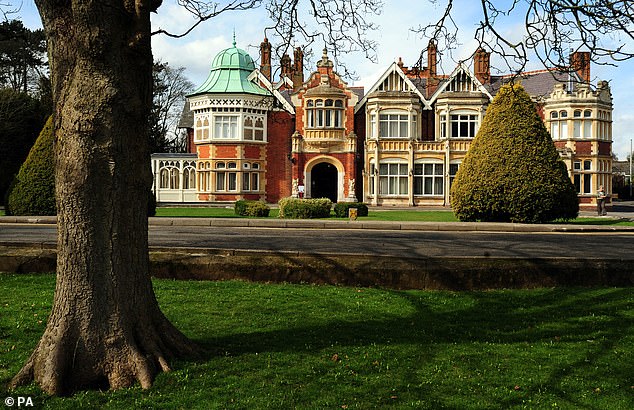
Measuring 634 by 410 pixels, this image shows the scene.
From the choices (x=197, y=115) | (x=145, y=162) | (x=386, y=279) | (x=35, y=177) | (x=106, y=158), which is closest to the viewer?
(x=106, y=158)

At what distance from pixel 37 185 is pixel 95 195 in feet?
71.4

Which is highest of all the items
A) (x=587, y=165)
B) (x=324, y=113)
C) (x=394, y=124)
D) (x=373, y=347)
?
(x=324, y=113)

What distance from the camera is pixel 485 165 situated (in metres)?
25.3

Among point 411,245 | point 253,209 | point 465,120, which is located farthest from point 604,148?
point 411,245

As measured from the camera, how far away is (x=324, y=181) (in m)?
45.9

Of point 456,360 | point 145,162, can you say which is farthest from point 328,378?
point 145,162

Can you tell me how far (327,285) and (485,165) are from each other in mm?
17510

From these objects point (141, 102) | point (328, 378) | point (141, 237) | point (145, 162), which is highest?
point (141, 102)

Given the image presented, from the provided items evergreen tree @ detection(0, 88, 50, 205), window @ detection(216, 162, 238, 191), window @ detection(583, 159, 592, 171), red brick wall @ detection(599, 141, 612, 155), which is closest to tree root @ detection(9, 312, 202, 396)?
window @ detection(216, 162, 238, 191)

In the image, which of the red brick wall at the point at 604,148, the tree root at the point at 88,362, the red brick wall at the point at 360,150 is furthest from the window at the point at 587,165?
the tree root at the point at 88,362

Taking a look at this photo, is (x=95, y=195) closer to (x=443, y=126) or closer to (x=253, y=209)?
(x=253, y=209)

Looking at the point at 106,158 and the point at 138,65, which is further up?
the point at 138,65

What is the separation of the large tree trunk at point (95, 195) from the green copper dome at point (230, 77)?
125 ft

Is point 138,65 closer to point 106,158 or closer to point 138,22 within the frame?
point 138,22
